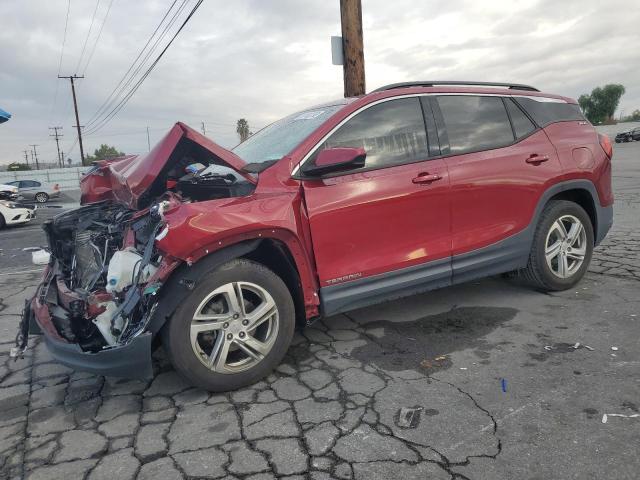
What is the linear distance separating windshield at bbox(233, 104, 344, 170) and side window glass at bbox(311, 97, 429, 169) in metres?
0.21

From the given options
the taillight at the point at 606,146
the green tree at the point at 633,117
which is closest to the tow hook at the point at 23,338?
the taillight at the point at 606,146

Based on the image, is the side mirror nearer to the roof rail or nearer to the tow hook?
the roof rail

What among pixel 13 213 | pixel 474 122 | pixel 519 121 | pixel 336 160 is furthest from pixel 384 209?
pixel 13 213

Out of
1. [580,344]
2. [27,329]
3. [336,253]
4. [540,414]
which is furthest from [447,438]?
[27,329]

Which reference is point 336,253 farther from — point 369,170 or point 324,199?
point 369,170

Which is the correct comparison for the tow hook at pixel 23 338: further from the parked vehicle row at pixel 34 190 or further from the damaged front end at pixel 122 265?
the parked vehicle row at pixel 34 190

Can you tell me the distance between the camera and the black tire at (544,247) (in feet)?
13.6

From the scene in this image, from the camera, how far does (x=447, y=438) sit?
2391mm

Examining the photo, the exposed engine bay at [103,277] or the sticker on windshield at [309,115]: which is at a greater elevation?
the sticker on windshield at [309,115]

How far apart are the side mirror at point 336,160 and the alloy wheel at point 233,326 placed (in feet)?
2.74

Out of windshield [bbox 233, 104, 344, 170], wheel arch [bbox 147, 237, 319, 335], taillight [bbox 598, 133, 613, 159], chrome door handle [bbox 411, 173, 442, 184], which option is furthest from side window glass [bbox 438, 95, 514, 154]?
wheel arch [bbox 147, 237, 319, 335]

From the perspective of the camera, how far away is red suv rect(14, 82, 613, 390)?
280 centimetres

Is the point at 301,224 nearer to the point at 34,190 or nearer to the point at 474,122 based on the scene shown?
the point at 474,122

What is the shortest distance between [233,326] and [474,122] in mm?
2501
